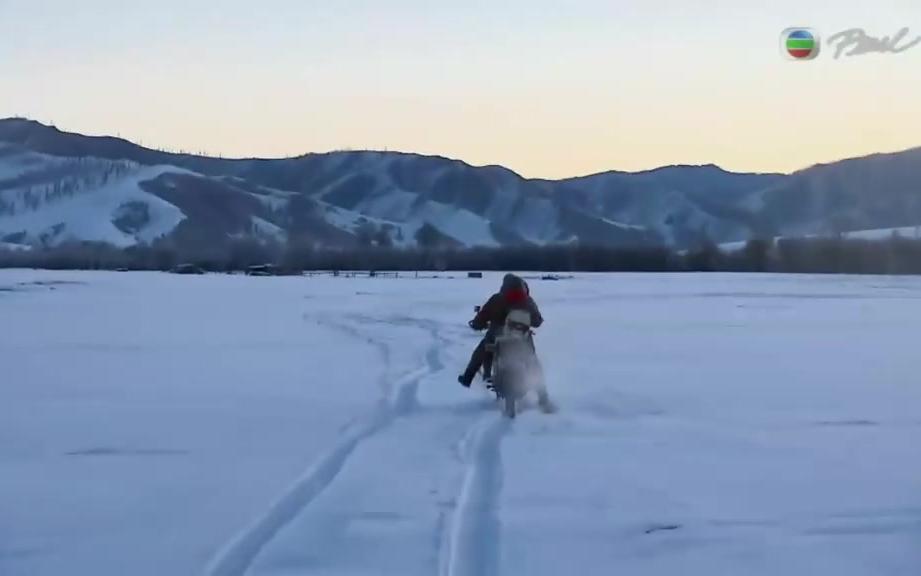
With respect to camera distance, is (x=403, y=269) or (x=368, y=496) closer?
(x=368, y=496)

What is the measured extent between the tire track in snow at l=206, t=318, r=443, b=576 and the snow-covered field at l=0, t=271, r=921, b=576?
2cm

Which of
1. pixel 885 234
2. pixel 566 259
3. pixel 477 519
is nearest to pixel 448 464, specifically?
pixel 477 519

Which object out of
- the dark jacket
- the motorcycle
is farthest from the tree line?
the motorcycle

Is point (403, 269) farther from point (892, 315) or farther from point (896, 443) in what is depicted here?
point (896, 443)

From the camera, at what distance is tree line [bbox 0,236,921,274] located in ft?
314

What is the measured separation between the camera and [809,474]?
8.23 meters

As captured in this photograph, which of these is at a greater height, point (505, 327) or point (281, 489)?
point (505, 327)

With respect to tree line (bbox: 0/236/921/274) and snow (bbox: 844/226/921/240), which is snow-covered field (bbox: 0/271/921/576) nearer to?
tree line (bbox: 0/236/921/274)

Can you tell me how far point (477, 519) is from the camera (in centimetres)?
671

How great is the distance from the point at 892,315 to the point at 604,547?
1049 inches

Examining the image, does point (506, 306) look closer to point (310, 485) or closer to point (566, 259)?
point (310, 485)

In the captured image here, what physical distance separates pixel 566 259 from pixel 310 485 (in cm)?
11079

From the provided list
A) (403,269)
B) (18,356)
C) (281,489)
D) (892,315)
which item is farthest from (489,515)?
(403,269)

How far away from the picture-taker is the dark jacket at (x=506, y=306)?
1209 cm
